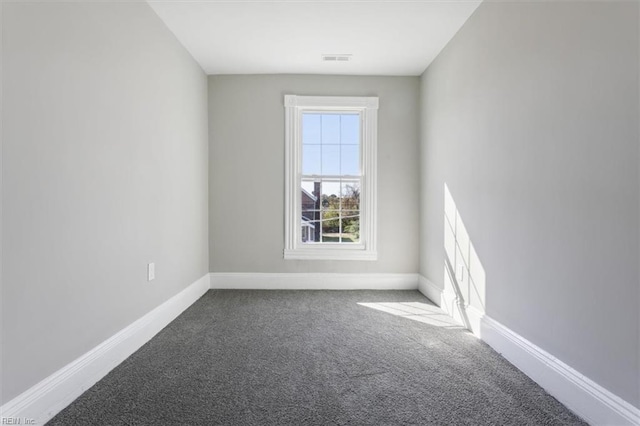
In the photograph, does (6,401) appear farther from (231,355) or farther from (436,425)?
(436,425)

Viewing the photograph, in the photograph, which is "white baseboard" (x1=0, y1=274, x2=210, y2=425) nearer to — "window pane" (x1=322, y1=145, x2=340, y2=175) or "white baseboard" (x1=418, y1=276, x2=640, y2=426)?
Answer: "window pane" (x1=322, y1=145, x2=340, y2=175)

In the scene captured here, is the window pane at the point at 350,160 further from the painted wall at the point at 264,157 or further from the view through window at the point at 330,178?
the painted wall at the point at 264,157

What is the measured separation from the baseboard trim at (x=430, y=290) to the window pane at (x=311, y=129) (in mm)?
1957

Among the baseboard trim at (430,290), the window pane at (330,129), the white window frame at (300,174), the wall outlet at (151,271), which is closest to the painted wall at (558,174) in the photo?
the baseboard trim at (430,290)

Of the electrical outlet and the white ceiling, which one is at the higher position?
the white ceiling

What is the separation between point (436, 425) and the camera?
1.46m

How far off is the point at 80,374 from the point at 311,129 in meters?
3.04

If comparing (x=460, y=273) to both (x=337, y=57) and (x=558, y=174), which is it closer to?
(x=558, y=174)

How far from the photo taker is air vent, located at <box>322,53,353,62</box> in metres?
3.30

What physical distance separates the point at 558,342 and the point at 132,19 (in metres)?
3.17

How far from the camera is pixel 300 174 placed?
3.87 m

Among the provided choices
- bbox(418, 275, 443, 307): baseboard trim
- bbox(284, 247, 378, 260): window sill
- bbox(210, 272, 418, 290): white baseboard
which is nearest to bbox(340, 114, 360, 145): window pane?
bbox(284, 247, 378, 260): window sill

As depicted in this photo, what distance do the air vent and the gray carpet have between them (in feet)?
8.15

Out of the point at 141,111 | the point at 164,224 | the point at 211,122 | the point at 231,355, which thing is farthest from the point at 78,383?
the point at 211,122
